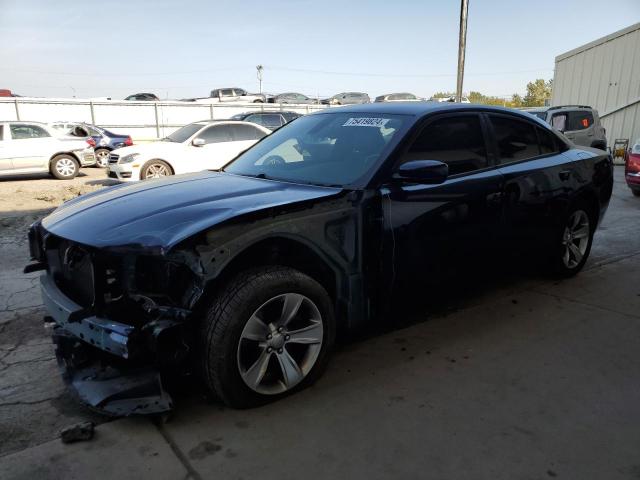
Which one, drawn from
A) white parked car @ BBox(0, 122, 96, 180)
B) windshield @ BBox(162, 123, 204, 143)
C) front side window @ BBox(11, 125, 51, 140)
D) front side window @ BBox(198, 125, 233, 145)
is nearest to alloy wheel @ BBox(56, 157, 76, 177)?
white parked car @ BBox(0, 122, 96, 180)

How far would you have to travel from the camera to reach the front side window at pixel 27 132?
41.3 feet

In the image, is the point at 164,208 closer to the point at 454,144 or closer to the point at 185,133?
the point at 454,144

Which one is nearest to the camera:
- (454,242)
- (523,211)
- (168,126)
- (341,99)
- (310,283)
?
(310,283)

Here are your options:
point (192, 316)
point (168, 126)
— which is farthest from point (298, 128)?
point (168, 126)

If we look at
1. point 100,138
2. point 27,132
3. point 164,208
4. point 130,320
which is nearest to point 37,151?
point 27,132

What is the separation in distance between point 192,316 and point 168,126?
24929 millimetres

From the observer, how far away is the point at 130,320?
8.16 ft

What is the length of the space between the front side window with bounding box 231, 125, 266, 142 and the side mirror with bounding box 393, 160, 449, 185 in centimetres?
903

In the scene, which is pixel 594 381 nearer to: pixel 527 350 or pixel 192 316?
pixel 527 350

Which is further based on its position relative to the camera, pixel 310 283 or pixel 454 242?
pixel 454 242

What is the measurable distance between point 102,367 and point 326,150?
196 cm

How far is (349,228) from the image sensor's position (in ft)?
9.61

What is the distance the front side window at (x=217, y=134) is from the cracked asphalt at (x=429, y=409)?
25.1ft

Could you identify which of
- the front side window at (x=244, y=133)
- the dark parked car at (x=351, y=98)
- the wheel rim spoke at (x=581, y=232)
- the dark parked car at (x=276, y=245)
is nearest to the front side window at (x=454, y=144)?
the dark parked car at (x=276, y=245)
